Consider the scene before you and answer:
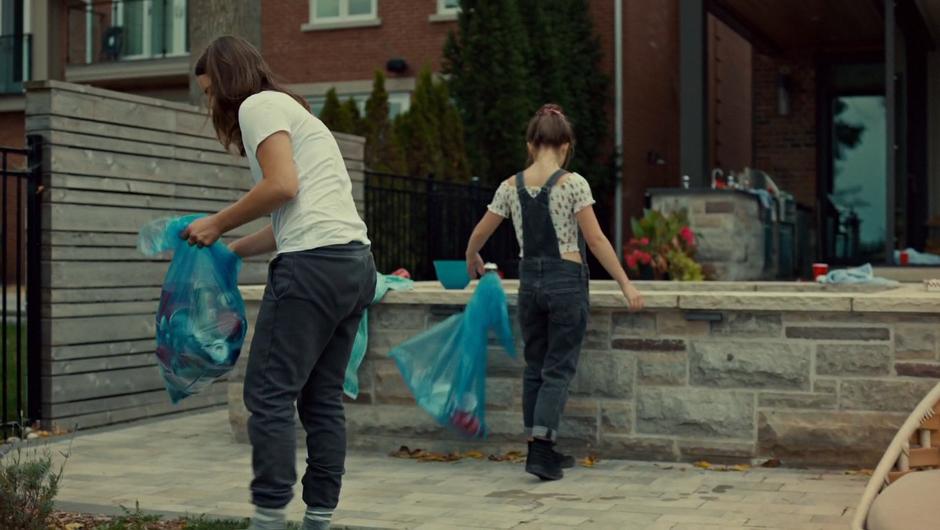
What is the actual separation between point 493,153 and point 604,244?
982cm

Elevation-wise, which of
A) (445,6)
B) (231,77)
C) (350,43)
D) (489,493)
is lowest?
(489,493)

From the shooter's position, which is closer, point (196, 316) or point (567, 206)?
point (196, 316)

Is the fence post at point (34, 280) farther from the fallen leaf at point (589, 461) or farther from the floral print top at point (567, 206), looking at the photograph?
the fallen leaf at point (589, 461)

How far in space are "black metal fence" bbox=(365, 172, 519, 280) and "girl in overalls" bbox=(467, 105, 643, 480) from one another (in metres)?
4.47

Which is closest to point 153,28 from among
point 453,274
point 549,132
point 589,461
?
point 453,274

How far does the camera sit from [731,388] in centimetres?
648

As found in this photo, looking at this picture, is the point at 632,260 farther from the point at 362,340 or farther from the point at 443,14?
the point at 443,14

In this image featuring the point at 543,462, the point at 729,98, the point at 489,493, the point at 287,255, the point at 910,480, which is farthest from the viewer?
the point at 729,98

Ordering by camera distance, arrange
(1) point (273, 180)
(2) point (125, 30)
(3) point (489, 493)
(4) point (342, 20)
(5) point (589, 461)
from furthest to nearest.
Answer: (2) point (125, 30)
(4) point (342, 20)
(5) point (589, 461)
(3) point (489, 493)
(1) point (273, 180)

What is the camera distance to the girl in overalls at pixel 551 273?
244 inches

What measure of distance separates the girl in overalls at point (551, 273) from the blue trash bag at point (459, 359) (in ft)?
1.20

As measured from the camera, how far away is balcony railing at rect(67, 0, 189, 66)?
24906mm

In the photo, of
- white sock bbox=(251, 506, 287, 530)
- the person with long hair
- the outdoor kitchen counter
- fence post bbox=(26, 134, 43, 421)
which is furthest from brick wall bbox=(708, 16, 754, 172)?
white sock bbox=(251, 506, 287, 530)

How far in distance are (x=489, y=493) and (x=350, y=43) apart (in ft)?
53.4
